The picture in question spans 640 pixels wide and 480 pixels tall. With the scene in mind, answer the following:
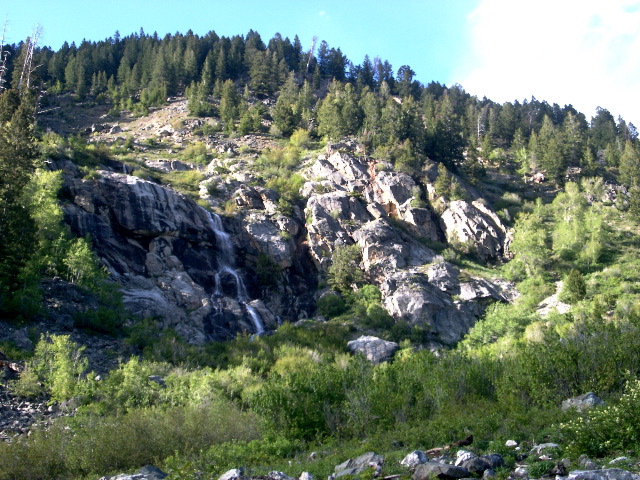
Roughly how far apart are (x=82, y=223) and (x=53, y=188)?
345 cm

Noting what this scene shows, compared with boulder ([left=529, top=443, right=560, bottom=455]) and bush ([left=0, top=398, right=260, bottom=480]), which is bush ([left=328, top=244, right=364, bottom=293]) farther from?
boulder ([left=529, top=443, right=560, bottom=455])

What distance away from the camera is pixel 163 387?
25.7 m

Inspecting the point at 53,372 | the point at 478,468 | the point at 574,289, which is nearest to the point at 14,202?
the point at 53,372

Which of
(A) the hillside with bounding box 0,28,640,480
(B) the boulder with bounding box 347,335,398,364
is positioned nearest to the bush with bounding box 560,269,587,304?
(A) the hillside with bounding box 0,28,640,480

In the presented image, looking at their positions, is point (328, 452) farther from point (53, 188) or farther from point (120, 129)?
point (120, 129)

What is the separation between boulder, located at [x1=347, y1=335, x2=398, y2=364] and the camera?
38156 millimetres

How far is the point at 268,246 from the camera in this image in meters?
51.2

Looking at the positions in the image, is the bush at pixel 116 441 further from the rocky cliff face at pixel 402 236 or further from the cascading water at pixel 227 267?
the rocky cliff face at pixel 402 236

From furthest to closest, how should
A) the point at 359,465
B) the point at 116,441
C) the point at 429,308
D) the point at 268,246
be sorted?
the point at 268,246 < the point at 429,308 < the point at 116,441 < the point at 359,465

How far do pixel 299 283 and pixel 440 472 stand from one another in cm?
3978

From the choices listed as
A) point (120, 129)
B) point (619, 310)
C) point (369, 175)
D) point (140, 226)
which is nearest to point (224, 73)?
point (120, 129)

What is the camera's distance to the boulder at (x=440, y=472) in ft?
38.4

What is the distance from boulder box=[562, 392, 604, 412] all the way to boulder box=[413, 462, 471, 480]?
729 cm

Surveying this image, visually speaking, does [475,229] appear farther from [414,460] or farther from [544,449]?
[414,460]
